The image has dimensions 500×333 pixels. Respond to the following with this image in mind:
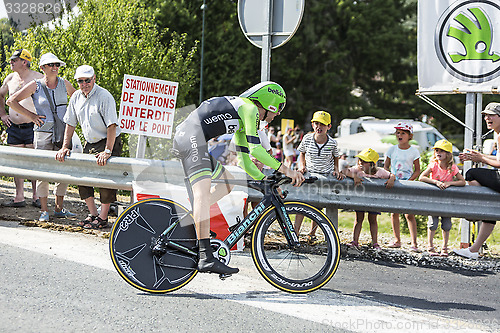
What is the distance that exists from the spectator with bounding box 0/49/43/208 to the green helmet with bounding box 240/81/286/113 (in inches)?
165

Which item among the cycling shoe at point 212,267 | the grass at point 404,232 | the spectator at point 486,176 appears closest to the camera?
the cycling shoe at point 212,267

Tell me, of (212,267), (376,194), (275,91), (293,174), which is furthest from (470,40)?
(212,267)

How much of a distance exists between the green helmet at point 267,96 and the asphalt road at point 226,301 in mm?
1590

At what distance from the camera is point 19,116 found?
28.9 feet

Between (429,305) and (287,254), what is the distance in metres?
1.25

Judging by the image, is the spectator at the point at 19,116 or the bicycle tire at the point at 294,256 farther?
the spectator at the point at 19,116

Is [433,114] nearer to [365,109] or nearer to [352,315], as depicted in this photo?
[365,109]

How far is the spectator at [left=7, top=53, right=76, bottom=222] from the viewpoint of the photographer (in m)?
8.16

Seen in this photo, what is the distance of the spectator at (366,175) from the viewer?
24.3 feet

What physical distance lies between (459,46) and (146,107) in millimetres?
4318

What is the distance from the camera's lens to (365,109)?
45594 millimetres

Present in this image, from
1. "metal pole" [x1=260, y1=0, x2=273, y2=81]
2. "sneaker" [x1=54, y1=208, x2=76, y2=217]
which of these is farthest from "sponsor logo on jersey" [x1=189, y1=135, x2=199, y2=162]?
"sneaker" [x1=54, y1=208, x2=76, y2=217]

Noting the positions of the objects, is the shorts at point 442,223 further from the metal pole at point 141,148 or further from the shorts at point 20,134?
the shorts at point 20,134

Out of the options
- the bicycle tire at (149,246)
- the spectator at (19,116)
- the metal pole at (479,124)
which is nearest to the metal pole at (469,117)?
the metal pole at (479,124)
